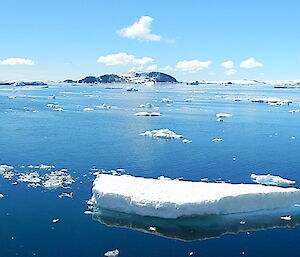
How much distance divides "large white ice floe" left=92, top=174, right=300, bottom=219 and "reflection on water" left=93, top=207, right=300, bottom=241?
0.21 m

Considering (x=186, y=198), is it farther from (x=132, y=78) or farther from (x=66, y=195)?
(x=132, y=78)

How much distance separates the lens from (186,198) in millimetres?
12867

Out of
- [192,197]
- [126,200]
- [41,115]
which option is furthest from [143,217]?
[41,115]

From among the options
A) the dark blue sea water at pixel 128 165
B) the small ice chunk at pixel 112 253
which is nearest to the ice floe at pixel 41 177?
the dark blue sea water at pixel 128 165

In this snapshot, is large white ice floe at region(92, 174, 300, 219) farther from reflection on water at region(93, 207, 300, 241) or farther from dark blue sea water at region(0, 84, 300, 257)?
dark blue sea water at region(0, 84, 300, 257)

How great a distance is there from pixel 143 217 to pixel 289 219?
483 cm

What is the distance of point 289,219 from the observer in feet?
42.4

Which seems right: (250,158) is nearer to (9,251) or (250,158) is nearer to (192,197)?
(192,197)

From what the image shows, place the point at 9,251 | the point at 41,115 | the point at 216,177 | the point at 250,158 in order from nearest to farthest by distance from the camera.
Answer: the point at 9,251 < the point at 216,177 < the point at 250,158 < the point at 41,115

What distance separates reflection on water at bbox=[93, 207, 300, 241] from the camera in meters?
11.9

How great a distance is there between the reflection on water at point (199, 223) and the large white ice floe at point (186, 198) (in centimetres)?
21

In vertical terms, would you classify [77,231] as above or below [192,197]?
below

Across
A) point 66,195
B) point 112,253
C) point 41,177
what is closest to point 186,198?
point 112,253

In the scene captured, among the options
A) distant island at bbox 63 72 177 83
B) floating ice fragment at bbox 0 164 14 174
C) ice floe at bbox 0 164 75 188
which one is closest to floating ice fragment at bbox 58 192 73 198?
ice floe at bbox 0 164 75 188
